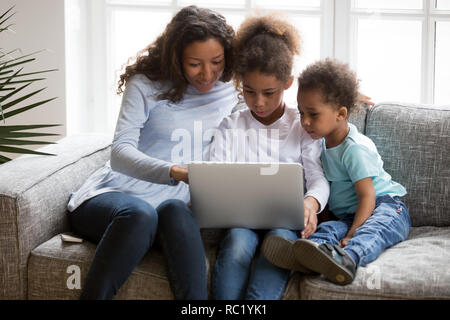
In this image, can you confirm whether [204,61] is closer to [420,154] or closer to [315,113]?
[315,113]

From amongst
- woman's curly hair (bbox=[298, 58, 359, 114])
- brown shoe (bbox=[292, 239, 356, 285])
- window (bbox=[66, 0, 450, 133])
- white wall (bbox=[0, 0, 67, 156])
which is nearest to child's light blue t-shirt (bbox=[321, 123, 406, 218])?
woman's curly hair (bbox=[298, 58, 359, 114])

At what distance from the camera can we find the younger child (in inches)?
63.5

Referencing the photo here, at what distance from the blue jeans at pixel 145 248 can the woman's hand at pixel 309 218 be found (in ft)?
1.11

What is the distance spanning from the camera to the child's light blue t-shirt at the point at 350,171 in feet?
5.64

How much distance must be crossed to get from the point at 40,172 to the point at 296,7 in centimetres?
156

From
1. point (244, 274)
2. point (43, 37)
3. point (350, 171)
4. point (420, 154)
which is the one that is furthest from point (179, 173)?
point (43, 37)

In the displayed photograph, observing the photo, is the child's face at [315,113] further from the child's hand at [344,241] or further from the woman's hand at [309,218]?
the child's hand at [344,241]

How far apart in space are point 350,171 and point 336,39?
108 centimetres

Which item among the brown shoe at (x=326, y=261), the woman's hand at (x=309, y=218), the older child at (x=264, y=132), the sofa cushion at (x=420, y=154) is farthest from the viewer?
Result: the sofa cushion at (x=420, y=154)

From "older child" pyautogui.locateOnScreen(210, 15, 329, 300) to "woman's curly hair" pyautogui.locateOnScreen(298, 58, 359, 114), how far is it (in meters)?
0.07

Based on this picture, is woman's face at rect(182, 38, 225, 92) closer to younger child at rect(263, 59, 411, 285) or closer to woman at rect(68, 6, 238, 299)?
woman at rect(68, 6, 238, 299)

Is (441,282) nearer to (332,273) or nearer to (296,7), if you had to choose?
(332,273)

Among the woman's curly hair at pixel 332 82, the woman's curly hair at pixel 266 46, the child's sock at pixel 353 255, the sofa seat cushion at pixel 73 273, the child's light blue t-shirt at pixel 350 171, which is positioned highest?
the woman's curly hair at pixel 266 46

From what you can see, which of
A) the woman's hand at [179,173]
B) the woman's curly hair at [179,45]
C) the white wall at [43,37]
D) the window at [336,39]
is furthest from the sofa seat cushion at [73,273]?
the window at [336,39]
